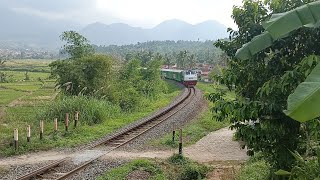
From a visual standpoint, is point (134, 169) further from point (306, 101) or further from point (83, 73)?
point (83, 73)

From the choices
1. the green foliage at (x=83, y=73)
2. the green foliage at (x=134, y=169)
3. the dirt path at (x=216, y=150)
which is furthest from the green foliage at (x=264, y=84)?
the green foliage at (x=83, y=73)

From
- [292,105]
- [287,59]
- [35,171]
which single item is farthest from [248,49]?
[35,171]

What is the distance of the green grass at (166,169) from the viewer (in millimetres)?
9461

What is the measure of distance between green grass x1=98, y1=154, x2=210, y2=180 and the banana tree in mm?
5551

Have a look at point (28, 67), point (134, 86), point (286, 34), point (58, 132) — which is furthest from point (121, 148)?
point (28, 67)

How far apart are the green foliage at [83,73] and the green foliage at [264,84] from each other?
14.8 meters

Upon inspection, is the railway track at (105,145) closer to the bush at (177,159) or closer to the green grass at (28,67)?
the bush at (177,159)

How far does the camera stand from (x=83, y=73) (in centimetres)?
2067

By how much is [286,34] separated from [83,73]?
17.5m

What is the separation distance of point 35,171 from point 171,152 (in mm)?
4399

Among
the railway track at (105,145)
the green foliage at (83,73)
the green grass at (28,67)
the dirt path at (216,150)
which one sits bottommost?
the green grass at (28,67)

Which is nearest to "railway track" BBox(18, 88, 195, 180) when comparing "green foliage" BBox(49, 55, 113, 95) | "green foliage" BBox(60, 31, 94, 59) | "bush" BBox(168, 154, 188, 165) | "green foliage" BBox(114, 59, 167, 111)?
"bush" BBox(168, 154, 188, 165)

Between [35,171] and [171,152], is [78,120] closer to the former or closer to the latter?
[171,152]

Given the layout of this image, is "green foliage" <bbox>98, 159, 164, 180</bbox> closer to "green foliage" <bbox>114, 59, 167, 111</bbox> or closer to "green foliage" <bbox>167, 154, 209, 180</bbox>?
"green foliage" <bbox>167, 154, 209, 180</bbox>
